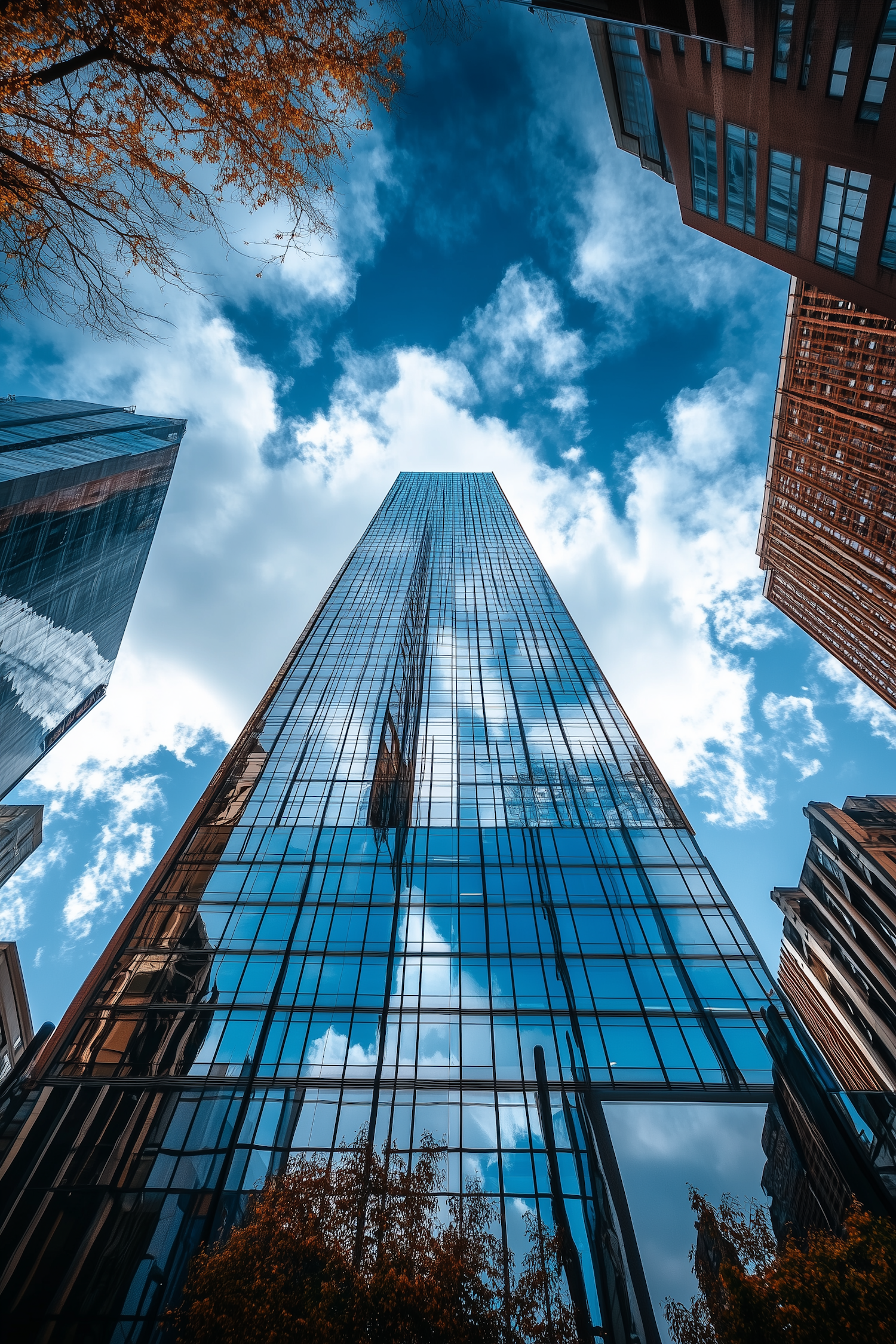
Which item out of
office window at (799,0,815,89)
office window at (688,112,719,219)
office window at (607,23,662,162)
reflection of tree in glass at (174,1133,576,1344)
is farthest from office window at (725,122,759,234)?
reflection of tree in glass at (174,1133,576,1344)

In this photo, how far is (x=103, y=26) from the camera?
8492 millimetres

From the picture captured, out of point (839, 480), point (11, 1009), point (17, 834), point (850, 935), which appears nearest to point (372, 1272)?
point (11, 1009)

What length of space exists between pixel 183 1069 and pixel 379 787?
20.4 m

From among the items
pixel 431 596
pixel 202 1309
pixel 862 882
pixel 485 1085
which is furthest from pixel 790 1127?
pixel 431 596

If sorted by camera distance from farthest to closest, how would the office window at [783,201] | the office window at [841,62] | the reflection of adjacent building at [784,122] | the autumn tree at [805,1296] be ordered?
the office window at [783,201] < the reflection of adjacent building at [784,122] < the office window at [841,62] < the autumn tree at [805,1296]

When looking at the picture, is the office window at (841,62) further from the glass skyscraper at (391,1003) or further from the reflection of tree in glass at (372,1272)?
the reflection of tree in glass at (372,1272)

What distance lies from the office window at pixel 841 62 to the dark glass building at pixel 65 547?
51785 millimetres

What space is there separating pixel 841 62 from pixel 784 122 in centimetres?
422

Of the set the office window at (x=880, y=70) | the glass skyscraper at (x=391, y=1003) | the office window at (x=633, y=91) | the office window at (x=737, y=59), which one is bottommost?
the glass skyscraper at (x=391, y=1003)

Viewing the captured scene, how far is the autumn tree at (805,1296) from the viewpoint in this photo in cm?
1091

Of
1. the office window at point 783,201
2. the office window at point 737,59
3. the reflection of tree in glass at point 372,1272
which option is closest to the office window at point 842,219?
the office window at point 783,201

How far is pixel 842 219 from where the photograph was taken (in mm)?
25844

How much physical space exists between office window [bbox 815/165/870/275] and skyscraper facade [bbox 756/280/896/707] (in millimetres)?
43162

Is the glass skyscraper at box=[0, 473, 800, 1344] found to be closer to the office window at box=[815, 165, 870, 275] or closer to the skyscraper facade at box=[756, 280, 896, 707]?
the office window at box=[815, 165, 870, 275]
